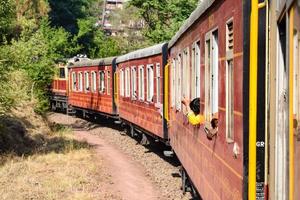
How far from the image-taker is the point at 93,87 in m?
28.1

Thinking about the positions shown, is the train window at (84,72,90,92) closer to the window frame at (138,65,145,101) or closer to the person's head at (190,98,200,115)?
the window frame at (138,65,145,101)

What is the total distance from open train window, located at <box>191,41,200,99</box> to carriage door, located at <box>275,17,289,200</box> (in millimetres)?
3730

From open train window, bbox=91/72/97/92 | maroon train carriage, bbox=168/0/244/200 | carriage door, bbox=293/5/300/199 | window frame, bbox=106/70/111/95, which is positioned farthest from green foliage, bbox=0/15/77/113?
carriage door, bbox=293/5/300/199

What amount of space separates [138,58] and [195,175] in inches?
403

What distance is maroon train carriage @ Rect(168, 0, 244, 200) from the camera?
4570mm

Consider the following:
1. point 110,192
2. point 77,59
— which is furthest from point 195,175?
point 77,59

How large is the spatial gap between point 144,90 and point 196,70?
9.90 meters

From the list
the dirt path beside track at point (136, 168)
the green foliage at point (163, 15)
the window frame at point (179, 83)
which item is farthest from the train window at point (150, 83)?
the green foliage at point (163, 15)

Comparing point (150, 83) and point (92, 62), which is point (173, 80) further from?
point (92, 62)

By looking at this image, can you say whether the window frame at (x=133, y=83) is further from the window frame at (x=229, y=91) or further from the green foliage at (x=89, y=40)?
the green foliage at (x=89, y=40)

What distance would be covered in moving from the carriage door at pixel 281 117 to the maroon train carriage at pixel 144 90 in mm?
10779

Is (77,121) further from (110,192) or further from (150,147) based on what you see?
(110,192)

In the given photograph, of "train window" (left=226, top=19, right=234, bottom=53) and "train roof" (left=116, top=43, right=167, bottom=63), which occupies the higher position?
"train roof" (left=116, top=43, right=167, bottom=63)

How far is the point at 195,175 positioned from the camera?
8070mm
